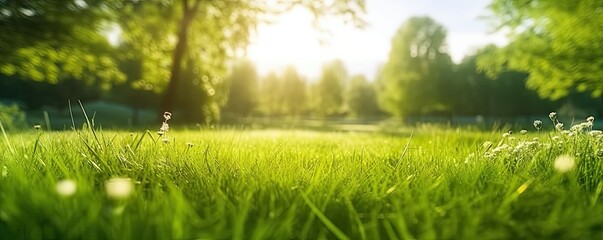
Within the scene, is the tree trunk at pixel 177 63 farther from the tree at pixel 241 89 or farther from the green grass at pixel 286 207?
the tree at pixel 241 89

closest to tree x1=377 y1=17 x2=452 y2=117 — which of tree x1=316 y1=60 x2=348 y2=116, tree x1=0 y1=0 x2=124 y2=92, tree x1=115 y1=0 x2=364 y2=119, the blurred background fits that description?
the blurred background

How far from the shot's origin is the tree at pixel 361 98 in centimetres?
7888

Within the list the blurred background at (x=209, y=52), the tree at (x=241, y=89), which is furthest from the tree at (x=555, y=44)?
the tree at (x=241, y=89)

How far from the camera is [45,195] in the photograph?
1992 millimetres

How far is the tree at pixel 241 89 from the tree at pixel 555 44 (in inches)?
2038

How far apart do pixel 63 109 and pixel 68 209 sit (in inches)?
2178

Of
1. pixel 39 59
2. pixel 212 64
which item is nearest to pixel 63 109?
pixel 212 64

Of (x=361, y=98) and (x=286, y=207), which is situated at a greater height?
(x=361, y=98)

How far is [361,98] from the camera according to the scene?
79.5 metres

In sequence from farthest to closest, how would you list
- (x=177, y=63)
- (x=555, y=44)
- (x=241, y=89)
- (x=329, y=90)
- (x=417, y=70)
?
(x=329, y=90) → (x=241, y=89) → (x=417, y=70) → (x=177, y=63) → (x=555, y=44)

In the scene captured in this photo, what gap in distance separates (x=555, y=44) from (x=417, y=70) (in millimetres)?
34821

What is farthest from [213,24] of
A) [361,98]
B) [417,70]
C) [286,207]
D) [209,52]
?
[361,98]

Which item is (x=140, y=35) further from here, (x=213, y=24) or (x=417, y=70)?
(x=417, y=70)

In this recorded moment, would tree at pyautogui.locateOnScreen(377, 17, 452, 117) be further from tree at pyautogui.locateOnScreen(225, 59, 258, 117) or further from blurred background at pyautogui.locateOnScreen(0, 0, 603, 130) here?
tree at pyautogui.locateOnScreen(225, 59, 258, 117)
